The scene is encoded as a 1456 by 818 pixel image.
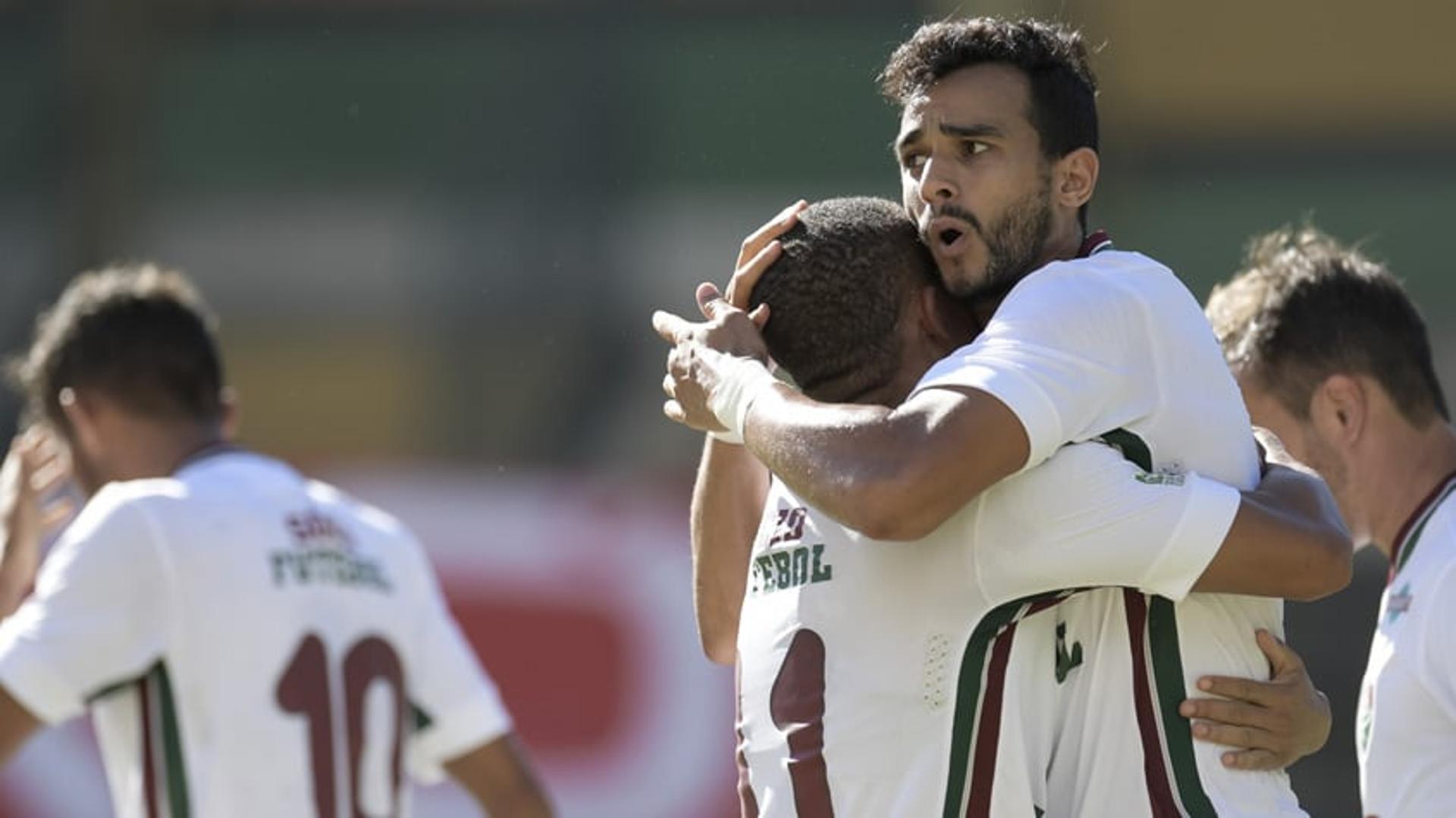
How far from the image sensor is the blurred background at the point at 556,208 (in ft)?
31.7

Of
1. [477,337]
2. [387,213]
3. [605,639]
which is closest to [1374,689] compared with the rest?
[605,639]

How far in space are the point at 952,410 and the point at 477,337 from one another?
31.6 ft

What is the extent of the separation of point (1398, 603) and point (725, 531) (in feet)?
5.22

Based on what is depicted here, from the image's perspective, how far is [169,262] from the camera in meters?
13.8

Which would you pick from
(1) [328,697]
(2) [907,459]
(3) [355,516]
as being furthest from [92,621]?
(2) [907,459]

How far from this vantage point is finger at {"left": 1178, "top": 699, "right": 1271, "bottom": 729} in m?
3.59

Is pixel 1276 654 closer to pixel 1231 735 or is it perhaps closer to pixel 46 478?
pixel 1231 735

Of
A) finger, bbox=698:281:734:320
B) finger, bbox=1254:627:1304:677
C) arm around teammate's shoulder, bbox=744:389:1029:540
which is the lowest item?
finger, bbox=1254:627:1304:677

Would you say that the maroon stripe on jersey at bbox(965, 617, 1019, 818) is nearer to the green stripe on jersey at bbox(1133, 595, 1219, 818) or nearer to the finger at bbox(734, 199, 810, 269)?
the green stripe on jersey at bbox(1133, 595, 1219, 818)

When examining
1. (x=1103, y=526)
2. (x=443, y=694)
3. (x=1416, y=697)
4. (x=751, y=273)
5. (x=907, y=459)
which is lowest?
(x=443, y=694)

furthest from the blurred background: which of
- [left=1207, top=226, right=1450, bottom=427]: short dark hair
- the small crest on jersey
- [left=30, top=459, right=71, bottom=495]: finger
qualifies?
the small crest on jersey

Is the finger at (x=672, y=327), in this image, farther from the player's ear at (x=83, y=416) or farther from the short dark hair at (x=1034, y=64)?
the player's ear at (x=83, y=416)

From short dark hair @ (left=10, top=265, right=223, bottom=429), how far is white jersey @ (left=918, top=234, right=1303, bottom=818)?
9.74 feet

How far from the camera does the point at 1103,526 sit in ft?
11.4
